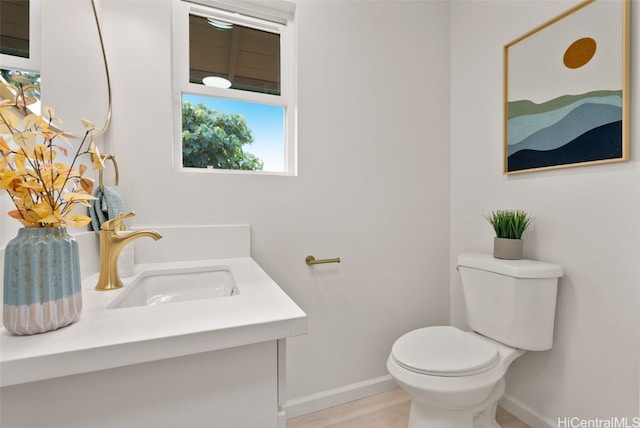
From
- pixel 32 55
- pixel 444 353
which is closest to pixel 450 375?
pixel 444 353

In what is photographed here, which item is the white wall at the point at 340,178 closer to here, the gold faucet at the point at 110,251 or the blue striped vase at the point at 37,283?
the gold faucet at the point at 110,251

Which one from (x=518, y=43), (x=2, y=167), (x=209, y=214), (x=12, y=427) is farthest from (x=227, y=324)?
(x=518, y=43)

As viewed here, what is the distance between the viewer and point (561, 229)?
1.32m

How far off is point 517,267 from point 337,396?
107 centimetres

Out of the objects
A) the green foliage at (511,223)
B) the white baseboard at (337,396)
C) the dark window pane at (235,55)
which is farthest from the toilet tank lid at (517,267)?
the dark window pane at (235,55)

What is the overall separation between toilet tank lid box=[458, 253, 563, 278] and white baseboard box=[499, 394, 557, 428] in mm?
685

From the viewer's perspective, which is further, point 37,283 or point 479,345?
point 479,345

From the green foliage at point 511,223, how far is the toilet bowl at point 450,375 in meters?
0.49

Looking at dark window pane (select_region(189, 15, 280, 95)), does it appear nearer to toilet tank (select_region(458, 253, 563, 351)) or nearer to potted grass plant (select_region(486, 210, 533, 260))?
potted grass plant (select_region(486, 210, 533, 260))

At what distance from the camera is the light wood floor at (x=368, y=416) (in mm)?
1447

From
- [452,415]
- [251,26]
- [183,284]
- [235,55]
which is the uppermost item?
[251,26]

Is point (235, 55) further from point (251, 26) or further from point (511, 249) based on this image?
point (511, 249)

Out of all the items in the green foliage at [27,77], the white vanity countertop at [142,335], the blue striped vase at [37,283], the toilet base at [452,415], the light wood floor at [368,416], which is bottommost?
the light wood floor at [368,416]

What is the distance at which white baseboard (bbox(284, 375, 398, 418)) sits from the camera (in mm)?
1492
